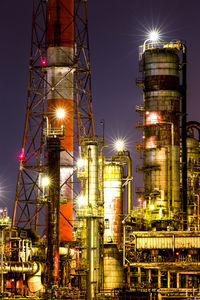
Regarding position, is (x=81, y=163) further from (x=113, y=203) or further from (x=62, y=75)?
(x=62, y=75)

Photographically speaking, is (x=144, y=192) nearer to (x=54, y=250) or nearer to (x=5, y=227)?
Answer: (x=54, y=250)

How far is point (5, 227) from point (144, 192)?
59.1ft

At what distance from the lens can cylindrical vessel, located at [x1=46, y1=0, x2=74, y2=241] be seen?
247 feet

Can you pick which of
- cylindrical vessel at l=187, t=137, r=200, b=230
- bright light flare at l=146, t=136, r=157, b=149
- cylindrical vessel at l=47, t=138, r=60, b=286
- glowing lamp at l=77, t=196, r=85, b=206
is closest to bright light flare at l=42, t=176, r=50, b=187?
cylindrical vessel at l=47, t=138, r=60, b=286

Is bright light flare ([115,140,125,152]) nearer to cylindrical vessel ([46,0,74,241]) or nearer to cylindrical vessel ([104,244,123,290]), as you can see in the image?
cylindrical vessel ([46,0,74,241])

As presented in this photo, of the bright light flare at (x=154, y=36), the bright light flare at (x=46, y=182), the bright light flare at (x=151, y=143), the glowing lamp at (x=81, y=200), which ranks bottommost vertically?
the glowing lamp at (x=81, y=200)

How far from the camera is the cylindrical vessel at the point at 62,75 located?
247ft

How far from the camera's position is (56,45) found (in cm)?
7650

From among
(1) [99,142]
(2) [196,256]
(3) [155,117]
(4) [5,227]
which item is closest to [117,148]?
(3) [155,117]

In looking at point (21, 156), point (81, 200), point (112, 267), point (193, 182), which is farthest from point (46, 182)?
point (193, 182)

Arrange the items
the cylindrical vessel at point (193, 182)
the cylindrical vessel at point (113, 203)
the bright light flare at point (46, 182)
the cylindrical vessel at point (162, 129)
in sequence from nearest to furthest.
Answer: the bright light flare at point (46, 182), the cylindrical vessel at point (193, 182), the cylindrical vessel at point (113, 203), the cylindrical vessel at point (162, 129)

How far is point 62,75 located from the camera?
76562 mm

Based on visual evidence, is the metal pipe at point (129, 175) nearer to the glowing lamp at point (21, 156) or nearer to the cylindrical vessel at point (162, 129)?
the cylindrical vessel at point (162, 129)

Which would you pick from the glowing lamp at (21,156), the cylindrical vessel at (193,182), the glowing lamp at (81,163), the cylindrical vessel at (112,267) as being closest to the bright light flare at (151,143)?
the cylindrical vessel at (193,182)
